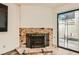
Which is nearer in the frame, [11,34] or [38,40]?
[11,34]

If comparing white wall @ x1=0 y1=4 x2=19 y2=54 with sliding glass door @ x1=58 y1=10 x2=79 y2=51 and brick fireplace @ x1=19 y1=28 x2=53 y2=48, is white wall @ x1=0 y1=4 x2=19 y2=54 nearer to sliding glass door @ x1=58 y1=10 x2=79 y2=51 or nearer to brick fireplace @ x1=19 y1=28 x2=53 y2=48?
brick fireplace @ x1=19 y1=28 x2=53 y2=48

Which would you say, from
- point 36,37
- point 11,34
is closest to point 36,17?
point 36,37

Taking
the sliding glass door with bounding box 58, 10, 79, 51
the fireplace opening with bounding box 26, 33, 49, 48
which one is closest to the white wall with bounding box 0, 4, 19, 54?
the fireplace opening with bounding box 26, 33, 49, 48

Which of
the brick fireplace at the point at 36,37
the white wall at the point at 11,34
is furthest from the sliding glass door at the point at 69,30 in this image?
the white wall at the point at 11,34

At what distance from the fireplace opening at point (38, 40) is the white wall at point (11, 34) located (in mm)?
241

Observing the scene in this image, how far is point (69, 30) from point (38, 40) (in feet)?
1.87

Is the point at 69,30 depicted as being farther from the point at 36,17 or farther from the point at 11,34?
the point at 11,34

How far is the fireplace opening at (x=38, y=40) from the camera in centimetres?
212

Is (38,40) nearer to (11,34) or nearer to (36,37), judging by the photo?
(36,37)

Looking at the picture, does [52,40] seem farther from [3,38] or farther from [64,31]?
[3,38]

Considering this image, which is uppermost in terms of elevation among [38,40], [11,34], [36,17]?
[36,17]

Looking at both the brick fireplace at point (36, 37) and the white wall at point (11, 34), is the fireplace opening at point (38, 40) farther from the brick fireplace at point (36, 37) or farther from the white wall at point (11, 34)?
the white wall at point (11, 34)

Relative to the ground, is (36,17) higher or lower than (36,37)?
higher

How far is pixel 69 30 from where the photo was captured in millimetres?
2037
